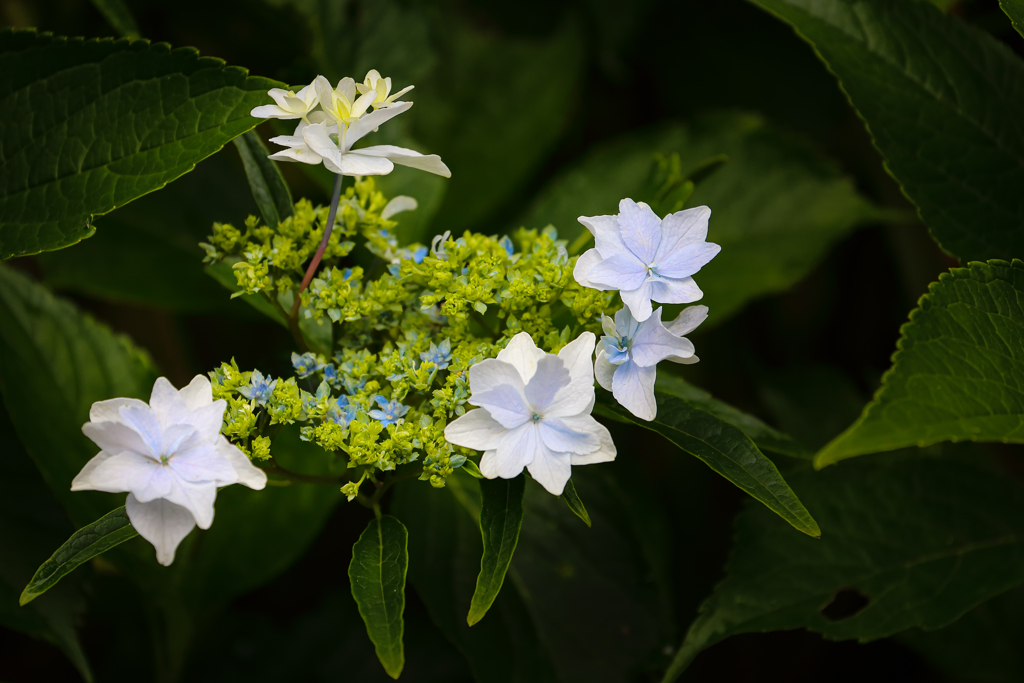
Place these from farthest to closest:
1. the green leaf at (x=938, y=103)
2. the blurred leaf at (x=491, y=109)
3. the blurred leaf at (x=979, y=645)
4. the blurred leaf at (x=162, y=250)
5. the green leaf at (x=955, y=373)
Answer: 1. the blurred leaf at (x=491, y=109)
2. the blurred leaf at (x=162, y=250)
3. the blurred leaf at (x=979, y=645)
4. the green leaf at (x=938, y=103)
5. the green leaf at (x=955, y=373)

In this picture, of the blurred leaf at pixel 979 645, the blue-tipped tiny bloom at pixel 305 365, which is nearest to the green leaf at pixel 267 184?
the blue-tipped tiny bloom at pixel 305 365

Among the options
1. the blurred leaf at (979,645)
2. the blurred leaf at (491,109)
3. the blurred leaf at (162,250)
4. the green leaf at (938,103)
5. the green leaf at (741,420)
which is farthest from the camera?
the blurred leaf at (491,109)

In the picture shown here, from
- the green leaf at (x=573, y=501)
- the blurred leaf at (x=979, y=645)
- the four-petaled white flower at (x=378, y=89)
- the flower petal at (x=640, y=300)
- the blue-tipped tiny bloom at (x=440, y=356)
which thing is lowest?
the blurred leaf at (x=979, y=645)

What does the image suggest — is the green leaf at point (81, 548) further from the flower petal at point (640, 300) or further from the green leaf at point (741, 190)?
the green leaf at point (741, 190)

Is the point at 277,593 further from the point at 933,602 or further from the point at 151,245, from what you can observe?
the point at 933,602

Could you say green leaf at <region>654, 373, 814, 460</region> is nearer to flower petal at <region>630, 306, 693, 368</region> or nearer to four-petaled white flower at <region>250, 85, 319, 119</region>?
flower petal at <region>630, 306, 693, 368</region>

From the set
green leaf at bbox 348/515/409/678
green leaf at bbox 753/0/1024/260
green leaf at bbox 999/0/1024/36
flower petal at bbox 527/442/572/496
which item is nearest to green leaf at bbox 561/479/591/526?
flower petal at bbox 527/442/572/496
